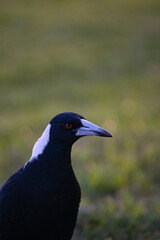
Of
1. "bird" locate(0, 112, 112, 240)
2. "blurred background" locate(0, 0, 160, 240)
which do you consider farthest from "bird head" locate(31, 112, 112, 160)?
"blurred background" locate(0, 0, 160, 240)

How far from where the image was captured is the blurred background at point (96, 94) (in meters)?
4.39

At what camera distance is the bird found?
2.68 meters

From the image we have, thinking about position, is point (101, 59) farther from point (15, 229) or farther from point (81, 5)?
point (15, 229)

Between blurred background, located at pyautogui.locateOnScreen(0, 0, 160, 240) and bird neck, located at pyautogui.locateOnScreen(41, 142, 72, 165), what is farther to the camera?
blurred background, located at pyautogui.locateOnScreen(0, 0, 160, 240)

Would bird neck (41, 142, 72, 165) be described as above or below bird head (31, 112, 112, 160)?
below

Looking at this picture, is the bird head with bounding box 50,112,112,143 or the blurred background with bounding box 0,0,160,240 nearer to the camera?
the bird head with bounding box 50,112,112,143

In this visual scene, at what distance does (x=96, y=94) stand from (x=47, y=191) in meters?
5.97

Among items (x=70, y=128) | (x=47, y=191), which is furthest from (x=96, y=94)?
(x=47, y=191)

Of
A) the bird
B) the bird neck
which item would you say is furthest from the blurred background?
the bird neck

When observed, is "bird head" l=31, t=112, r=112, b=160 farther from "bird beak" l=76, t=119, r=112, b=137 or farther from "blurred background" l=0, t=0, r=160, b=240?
"blurred background" l=0, t=0, r=160, b=240

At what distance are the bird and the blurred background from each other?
0.75 metres

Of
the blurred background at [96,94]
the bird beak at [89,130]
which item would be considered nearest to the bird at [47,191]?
the bird beak at [89,130]

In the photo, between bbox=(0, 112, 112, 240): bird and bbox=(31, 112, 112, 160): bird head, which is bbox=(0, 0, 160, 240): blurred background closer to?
bbox=(0, 112, 112, 240): bird

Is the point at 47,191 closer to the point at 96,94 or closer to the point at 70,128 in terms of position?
the point at 70,128
